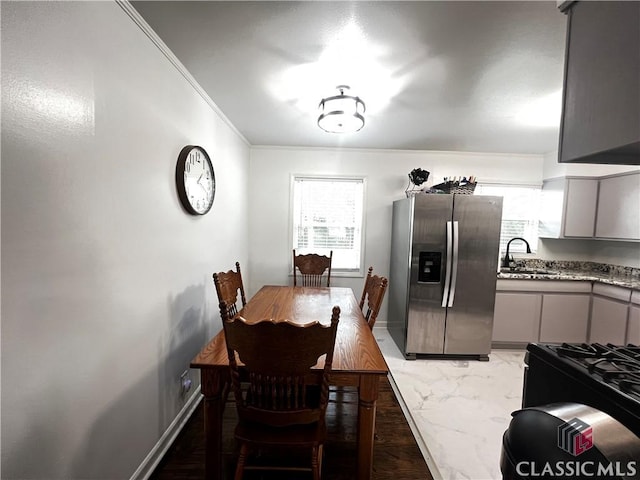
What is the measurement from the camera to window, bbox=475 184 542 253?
12.4 ft

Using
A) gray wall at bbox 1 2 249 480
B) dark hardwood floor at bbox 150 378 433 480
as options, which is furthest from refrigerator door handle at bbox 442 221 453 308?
gray wall at bbox 1 2 249 480

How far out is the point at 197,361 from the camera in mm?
1330

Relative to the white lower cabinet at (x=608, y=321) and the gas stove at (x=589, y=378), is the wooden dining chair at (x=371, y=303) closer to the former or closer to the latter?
the gas stove at (x=589, y=378)

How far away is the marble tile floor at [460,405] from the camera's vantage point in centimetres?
177

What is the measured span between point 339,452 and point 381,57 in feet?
8.06

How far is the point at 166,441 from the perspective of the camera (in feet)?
5.74

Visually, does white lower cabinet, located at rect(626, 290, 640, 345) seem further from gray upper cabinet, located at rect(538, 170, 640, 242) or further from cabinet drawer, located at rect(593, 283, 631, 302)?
gray upper cabinet, located at rect(538, 170, 640, 242)

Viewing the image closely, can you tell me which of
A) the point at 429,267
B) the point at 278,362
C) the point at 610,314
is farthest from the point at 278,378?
the point at 610,314

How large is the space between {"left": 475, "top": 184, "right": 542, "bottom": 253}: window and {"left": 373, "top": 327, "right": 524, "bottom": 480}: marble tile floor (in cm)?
144

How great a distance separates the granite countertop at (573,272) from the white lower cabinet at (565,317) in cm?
24

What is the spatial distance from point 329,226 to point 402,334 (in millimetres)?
1651

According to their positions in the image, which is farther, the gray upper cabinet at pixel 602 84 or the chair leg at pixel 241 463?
the chair leg at pixel 241 463

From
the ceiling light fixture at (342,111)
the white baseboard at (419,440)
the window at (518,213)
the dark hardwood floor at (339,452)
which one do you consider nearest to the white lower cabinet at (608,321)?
the window at (518,213)

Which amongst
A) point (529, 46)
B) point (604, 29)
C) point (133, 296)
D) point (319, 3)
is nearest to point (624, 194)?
point (529, 46)
